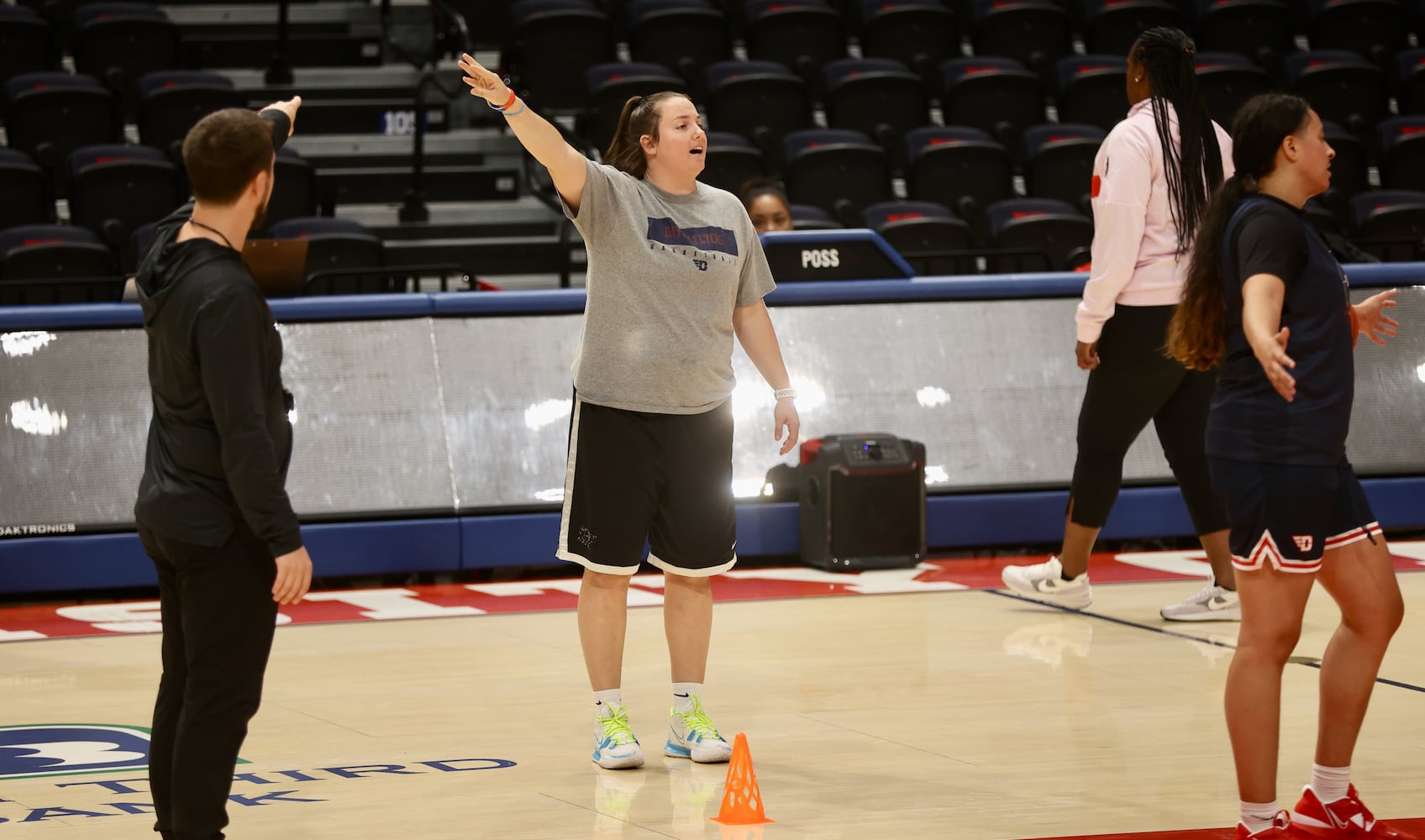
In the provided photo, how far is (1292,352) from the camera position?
10.8ft

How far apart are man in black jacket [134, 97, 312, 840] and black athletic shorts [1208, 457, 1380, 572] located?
178 cm

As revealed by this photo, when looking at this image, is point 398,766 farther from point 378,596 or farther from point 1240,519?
point 378,596

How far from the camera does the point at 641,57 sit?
41.2 ft

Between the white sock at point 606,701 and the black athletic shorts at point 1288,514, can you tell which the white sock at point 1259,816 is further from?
the white sock at point 606,701

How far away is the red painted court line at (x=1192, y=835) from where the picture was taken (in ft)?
11.2

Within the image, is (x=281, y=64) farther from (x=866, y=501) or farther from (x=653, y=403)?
(x=653, y=403)

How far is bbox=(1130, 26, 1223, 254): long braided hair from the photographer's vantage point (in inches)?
217

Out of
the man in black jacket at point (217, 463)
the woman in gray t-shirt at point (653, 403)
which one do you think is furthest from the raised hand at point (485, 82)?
the man in black jacket at point (217, 463)

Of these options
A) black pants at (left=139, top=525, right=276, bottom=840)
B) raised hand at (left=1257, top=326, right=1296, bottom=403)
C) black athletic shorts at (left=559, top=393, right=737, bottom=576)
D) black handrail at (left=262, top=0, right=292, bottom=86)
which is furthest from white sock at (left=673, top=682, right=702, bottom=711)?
black handrail at (left=262, top=0, right=292, bottom=86)

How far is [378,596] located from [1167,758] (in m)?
3.68

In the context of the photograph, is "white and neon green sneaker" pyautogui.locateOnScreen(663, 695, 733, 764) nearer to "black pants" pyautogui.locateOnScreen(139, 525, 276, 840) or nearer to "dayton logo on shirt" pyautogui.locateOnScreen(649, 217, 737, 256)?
"dayton logo on shirt" pyautogui.locateOnScreen(649, 217, 737, 256)

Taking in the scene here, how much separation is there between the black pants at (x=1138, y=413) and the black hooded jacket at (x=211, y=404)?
327cm

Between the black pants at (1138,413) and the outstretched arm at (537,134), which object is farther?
the black pants at (1138,413)

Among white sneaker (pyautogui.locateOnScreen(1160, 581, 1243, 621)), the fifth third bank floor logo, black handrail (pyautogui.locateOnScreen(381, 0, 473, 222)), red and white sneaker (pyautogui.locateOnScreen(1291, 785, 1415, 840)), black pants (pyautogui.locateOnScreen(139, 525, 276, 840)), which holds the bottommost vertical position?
the fifth third bank floor logo
